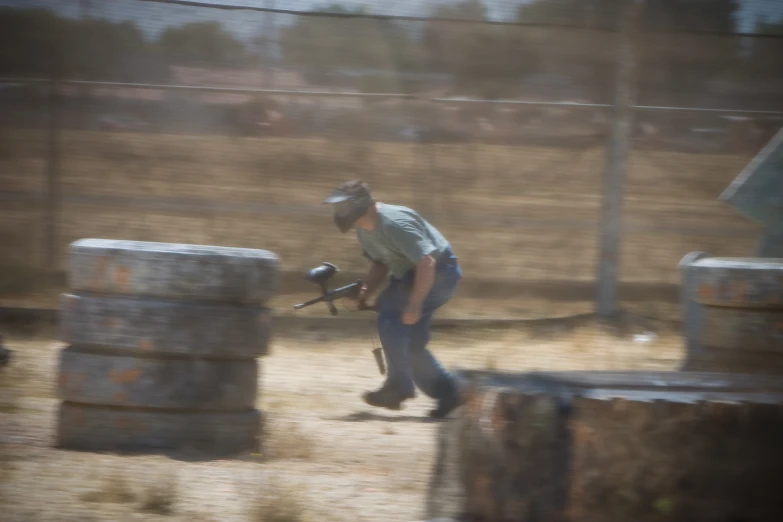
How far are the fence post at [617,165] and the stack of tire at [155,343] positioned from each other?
15.9 ft

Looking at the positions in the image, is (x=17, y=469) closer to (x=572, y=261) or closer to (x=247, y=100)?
(x=247, y=100)

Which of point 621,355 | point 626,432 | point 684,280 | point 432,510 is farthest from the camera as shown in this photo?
point 621,355

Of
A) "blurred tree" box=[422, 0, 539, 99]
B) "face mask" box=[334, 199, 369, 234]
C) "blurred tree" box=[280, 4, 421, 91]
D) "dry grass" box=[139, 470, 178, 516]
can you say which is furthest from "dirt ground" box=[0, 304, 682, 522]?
"blurred tree" box=[422, 0, 539, 99]

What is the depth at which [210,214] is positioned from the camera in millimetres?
8867

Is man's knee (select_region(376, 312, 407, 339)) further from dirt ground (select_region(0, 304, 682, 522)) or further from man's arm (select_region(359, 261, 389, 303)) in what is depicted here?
dirt ground (select_region(0, 304, 682, 522))

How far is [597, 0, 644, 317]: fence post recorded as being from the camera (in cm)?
825

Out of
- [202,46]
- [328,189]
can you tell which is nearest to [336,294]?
[328,189]

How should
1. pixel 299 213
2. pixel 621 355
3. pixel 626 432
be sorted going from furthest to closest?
A: pixel 299 213, pixel 621 355, pixel 626 432

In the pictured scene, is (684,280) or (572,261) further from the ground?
(684,280)

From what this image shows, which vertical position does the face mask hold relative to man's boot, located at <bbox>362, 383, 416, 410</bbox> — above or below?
above

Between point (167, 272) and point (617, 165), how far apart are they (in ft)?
17.0

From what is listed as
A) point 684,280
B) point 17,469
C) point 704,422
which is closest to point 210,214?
point 684,280

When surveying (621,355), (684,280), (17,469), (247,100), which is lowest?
(621,355)

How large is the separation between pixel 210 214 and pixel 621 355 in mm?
3793
